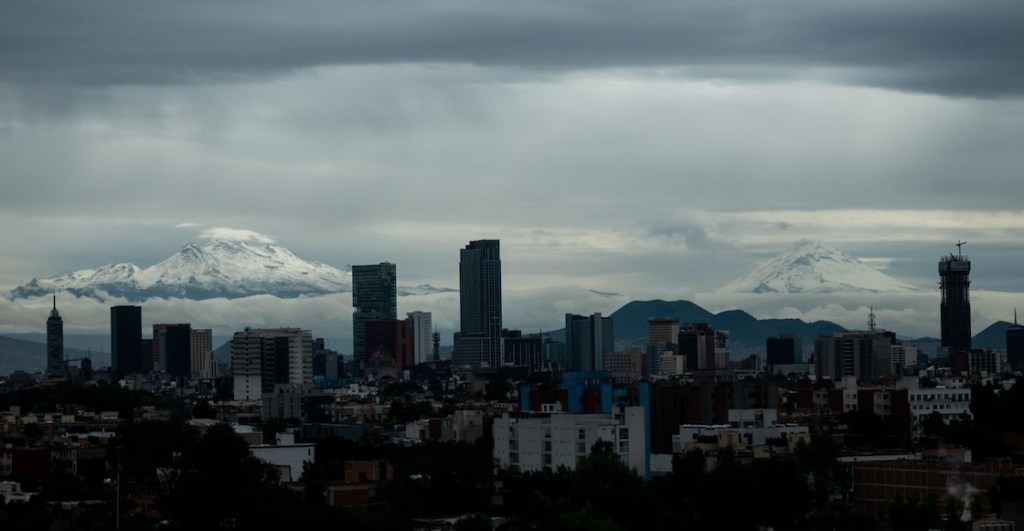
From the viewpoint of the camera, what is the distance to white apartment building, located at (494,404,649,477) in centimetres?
9750

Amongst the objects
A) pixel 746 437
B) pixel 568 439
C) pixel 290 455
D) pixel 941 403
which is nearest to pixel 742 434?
pixel 746 437

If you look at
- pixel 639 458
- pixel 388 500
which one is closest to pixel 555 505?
pixel 388 500

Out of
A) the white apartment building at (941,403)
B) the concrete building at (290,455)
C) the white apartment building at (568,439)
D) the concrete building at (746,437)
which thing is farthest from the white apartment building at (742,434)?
the white apartment building at (941,403)

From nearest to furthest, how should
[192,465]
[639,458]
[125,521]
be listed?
[125,521] < [192,465] < [639,458]

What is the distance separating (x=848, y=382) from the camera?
557 feet

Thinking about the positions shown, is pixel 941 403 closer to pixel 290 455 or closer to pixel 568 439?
pixel 568 439

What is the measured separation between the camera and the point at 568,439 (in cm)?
9831

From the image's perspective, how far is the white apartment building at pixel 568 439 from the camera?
97500 millimetres

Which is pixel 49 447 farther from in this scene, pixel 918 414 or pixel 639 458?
pixel 918 414

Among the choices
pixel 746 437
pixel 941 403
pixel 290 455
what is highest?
pixel 941 403

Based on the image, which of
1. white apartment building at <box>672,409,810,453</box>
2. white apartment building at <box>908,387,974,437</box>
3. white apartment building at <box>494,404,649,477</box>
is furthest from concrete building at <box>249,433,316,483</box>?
white apartment building at <box>908,387,974,437</box>

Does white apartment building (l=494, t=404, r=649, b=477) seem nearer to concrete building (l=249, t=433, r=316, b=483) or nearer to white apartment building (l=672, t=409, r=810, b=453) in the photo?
white apartment building (l=672, t=409, r=810, b=453)

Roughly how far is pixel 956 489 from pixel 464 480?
19.8m

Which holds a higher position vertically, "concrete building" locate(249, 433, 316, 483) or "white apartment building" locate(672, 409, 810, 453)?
"white apartment building" locate(672, 409, 810, 453)
